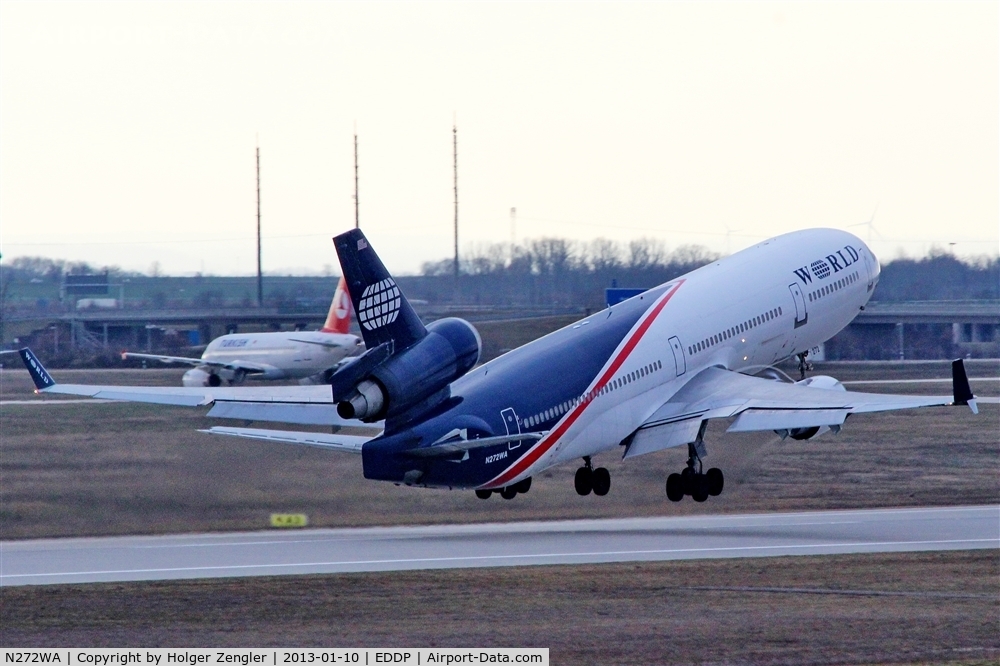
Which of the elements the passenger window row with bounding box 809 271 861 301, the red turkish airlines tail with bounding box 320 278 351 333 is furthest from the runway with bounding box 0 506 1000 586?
the red turkish airlines tail with bounding box 320 278 351 333

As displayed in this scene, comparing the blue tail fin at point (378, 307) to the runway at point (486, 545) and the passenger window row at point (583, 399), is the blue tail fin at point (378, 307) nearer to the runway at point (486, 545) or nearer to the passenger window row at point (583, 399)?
the passenger window row at point (583, 399)

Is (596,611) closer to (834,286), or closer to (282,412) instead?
(282,412)

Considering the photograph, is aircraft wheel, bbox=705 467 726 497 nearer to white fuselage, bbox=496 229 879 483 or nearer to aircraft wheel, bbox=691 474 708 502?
aircraft wheel, bbox=691 474 708 502

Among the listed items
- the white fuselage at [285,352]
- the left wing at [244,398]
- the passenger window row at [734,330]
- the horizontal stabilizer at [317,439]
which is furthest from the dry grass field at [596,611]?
the white fuselage at [285,352]

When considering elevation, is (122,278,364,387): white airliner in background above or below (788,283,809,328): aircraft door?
below

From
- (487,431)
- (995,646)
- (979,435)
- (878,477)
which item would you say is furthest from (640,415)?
(979,435)

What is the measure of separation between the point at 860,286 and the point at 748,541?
44.3 feet

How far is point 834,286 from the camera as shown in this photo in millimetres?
51844

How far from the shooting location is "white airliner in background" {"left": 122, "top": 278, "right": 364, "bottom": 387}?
245 feet

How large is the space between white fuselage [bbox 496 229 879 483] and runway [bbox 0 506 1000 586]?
11.8 m

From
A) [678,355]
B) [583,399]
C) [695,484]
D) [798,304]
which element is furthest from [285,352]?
[695,484]

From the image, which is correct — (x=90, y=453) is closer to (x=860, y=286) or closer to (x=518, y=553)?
(x=518, y=553)

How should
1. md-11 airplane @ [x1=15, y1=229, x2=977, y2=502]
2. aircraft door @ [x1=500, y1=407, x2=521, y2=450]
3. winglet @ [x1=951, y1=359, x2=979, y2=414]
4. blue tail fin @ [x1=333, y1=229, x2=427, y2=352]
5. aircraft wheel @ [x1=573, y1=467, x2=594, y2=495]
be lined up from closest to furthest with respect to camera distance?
blue tail fin @ [x1=333, y1=229, x2=427, y2=352]
md-11 airplane @ [x1=15, y1=229, x2=977, y2=502]
winglet @ [x1=951, y1=359, x2=979, y2=414]
aircraft door @ [x1=500, y1=407, x2=521, y2=450]
aircraft wheel @ [x1=573, y1=467, x2=594, y2=495]

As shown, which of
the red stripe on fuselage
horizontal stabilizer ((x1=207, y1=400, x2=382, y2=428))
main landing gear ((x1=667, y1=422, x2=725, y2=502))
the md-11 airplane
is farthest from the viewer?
main landing gear ((x1=667, y1=422, x2=725, y2=502))
